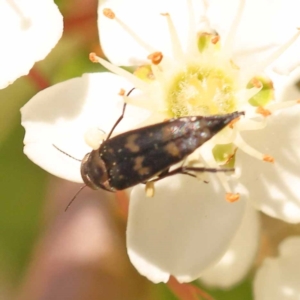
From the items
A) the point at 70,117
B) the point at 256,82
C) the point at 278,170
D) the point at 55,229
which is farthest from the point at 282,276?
the point at 55,229

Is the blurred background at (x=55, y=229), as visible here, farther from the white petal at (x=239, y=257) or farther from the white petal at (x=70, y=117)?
the white petal at (x=70, y=117)

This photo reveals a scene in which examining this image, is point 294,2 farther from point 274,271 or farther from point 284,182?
point 274,271

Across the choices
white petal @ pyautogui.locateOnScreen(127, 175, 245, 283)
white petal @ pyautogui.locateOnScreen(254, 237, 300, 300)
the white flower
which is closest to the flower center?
the white flower

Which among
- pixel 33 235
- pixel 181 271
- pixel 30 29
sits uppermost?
pixel 30 29

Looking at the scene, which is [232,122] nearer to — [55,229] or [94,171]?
[94,171]

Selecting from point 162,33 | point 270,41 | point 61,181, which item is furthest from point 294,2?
point 61,181

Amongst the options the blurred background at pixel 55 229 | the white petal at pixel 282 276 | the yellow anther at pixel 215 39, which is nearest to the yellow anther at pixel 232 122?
the yellow anther at pixel 215 39
